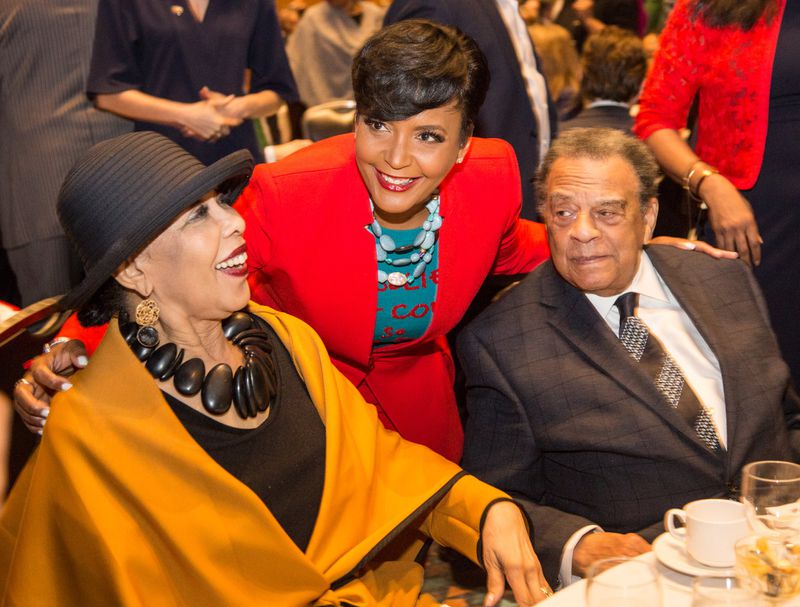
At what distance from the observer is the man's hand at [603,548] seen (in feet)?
6.49

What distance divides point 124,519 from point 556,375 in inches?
40.2

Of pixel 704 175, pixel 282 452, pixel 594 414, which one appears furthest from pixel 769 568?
pixel 704 175

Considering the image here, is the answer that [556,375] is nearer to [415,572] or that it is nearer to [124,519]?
[415,572]

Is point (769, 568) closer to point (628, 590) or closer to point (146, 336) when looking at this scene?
point (628, 590)

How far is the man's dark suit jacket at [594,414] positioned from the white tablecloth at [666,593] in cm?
47

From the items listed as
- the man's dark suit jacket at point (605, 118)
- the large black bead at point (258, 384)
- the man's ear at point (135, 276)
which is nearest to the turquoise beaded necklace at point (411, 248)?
the large black bead at point (258, 384)

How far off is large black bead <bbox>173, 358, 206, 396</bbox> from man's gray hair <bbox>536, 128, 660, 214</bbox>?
1.00m

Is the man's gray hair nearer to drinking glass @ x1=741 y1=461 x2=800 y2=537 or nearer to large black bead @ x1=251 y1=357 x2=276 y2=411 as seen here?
large black bead @ x1=251 y1=357 x2=276 y2=411

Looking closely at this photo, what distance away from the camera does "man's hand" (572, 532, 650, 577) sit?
6.49 feet

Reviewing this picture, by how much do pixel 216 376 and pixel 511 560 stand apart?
2.18 ft

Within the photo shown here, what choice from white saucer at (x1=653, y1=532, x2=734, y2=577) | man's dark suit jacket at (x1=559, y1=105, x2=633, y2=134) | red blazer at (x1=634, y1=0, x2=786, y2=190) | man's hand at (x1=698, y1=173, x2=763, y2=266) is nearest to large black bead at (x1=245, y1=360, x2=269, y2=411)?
white saucer at (x1=653, y1=532, x2=734, y2=577)

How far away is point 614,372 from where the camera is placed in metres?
2.27

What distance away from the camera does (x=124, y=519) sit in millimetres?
1726

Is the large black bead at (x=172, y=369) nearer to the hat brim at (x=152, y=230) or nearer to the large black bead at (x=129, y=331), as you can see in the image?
the large black bead at (x=129, y=331)
